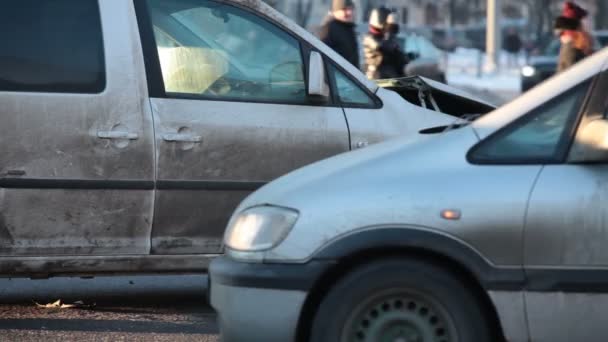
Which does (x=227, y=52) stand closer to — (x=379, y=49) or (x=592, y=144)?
(x=592, y=144)

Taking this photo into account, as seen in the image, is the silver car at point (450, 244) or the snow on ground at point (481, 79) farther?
the snow on ground at point (481, 79)

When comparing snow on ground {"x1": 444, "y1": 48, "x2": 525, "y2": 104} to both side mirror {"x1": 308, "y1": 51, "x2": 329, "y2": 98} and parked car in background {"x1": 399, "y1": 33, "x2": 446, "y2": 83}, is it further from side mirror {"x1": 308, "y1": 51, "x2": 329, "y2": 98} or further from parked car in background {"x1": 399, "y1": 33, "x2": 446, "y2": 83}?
side mirror {"x1": 308, "y1": 51, "x2": 329, "y2": 98}

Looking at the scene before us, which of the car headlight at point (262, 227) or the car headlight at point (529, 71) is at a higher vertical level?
the car headlight at point (262, 227)

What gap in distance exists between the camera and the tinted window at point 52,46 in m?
6.04

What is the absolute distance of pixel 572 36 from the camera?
10008 mm

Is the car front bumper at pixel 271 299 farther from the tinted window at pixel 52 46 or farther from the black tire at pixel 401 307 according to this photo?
the tinted window at pixel 52 46

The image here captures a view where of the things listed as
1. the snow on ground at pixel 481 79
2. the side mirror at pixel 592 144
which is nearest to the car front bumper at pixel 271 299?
the side mirror at pixel 592 144

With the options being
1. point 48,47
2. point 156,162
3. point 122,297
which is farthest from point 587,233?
point 122,297

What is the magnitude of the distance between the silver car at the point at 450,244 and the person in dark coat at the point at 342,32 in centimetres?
592

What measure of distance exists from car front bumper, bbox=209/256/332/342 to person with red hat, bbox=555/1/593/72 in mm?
5906

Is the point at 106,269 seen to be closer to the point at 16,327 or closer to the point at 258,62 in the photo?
the point at 16,327

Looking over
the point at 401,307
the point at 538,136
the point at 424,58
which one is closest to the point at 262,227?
the point at 401,307

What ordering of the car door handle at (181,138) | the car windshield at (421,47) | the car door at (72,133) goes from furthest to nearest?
the car windshield at (421,47) < the car door handle at (181,138) < the car door at (72,133)

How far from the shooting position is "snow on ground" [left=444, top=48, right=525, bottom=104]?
31.3m
